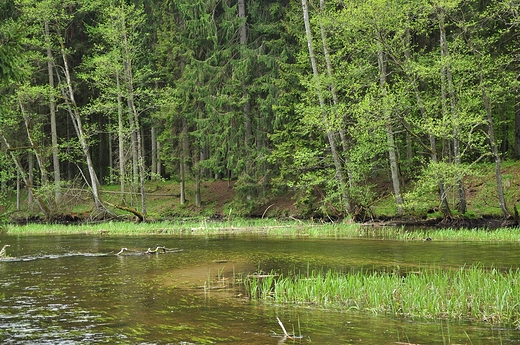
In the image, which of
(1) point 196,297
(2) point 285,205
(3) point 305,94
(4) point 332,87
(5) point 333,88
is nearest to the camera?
(1) point 196,297

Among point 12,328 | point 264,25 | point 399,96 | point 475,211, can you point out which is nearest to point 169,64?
point 264,25

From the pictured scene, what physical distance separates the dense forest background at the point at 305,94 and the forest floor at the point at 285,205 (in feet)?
2.06

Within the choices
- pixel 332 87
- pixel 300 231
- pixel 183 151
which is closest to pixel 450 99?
pixel 332 87

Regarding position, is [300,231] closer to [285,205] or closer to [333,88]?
[333,88]

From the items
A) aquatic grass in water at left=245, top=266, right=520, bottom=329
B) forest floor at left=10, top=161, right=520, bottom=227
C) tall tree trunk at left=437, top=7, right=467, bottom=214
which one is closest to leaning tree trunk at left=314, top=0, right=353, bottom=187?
forest floor at left=10, top=161, right=520, bottom=227

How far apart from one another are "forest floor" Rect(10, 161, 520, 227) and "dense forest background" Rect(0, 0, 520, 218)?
A: 63cm

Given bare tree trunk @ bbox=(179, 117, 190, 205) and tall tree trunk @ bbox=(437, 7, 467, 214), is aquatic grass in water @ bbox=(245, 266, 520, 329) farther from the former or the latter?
bare tree trunk @ bbox=(179, 117, 190, 205)

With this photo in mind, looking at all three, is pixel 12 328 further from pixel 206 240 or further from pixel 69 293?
pixel 206 240

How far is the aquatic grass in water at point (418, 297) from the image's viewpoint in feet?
23.4

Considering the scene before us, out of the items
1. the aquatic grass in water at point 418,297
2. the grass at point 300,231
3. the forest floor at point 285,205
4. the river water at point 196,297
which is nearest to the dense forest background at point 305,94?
the forest floor at point 285,205

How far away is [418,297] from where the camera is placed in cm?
753

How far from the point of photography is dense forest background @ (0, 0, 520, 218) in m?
23.3

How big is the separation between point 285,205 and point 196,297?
24.5m

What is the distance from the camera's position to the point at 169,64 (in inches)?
1503
